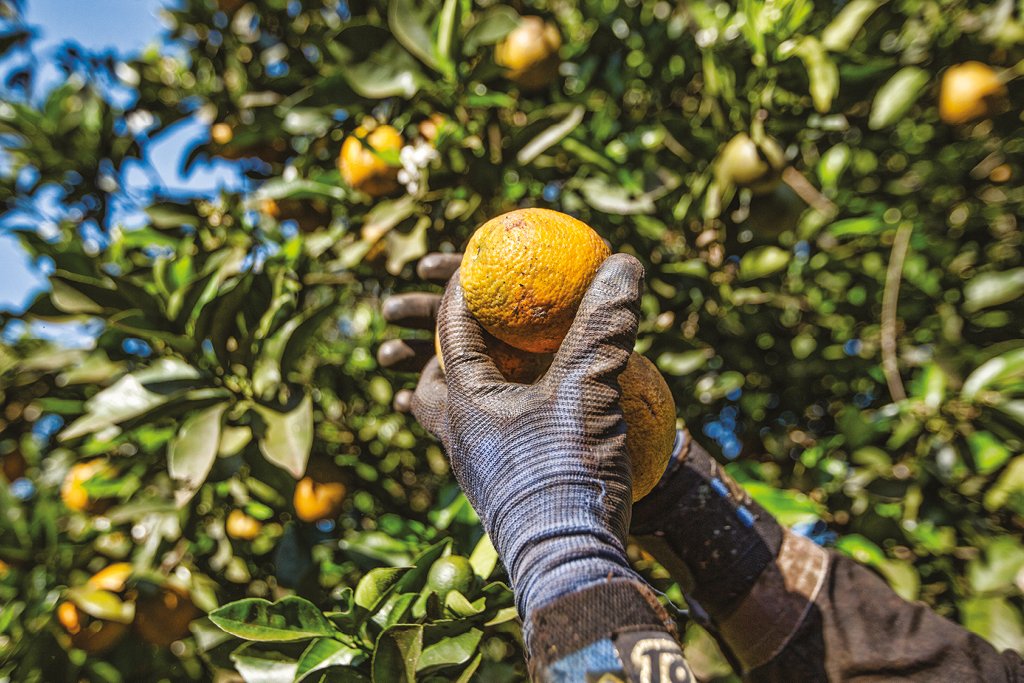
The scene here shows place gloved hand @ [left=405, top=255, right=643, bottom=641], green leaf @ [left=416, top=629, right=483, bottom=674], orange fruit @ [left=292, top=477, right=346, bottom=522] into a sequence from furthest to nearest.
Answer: orange fruit @ [left=292, top=477, right=346, bottom=522] < green leaf @ [left=416, top=629, right=483, bottom=674] < gloved hand @ [left=405, top=255, right=643, bottom=641]

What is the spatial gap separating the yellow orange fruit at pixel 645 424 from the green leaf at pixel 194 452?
788mm

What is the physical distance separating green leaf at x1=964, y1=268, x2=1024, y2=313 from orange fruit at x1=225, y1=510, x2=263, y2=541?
2.06 m

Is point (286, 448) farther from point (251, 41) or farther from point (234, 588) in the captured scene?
point (251, 41)

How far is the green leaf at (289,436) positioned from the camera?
1231 millimetres

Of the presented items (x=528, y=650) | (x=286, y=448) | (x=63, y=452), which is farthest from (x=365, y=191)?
(x=63, y=452)

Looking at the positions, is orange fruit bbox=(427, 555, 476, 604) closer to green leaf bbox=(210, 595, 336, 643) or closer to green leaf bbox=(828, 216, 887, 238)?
green leaf bbox=(210, 595, 336, 643)

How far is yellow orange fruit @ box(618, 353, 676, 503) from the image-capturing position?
0.94 metres

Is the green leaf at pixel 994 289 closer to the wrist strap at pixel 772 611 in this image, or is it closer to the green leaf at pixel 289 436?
the wrist strap at pixel 772 611

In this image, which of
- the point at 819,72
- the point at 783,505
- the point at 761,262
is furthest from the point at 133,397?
the point at 819,72

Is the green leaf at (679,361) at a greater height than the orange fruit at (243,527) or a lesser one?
greater

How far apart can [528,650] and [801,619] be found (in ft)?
1.87

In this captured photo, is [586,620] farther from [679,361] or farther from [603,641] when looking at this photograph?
[679,361]

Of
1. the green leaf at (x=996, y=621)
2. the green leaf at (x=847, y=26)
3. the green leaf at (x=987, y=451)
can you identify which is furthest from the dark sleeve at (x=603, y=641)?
the green leaf at (x=847, y=26)

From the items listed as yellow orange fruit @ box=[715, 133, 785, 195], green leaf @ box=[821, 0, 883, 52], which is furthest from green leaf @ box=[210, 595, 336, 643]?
green leaf @ box=[821, 0, 883, 52]
